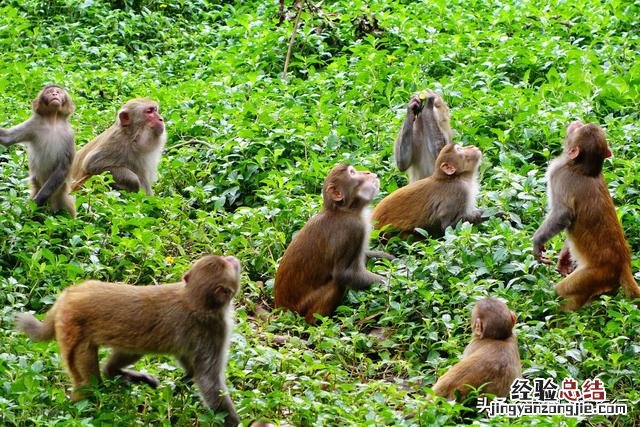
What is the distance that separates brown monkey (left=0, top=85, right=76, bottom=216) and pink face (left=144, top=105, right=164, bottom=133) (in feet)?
3.79

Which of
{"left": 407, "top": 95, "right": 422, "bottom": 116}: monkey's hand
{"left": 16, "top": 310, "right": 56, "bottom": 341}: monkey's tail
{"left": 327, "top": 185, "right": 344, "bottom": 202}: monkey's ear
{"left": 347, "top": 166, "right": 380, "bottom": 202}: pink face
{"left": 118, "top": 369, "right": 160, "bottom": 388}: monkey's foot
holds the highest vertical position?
Result: {"left": 407, "top": 95, "right": 422, "bottom": 116}: monkey's hand

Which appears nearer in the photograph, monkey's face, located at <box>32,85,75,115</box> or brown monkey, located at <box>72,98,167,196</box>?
monkey's face, located at <box>32,85,75,115</box>

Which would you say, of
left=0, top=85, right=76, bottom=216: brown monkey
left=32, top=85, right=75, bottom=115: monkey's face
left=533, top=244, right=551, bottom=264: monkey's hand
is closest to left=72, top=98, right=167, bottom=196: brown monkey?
left=0, top=85, right=76, bottom=216: brown monkey

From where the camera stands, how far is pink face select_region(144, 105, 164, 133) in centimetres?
1111

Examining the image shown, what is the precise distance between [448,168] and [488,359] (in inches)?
121

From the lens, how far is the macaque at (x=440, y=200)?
974 cm

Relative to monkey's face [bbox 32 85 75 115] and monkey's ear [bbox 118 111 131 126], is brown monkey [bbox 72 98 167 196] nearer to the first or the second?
monkey's ear [bbox 118 111 131 126]

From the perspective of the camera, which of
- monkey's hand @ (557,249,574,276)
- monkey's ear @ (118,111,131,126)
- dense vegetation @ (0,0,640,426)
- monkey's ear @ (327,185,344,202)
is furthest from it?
monkey's ear @ (118,111,131,126)

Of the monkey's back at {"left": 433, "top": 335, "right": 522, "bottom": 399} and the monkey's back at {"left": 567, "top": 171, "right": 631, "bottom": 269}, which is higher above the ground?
the monkey's back at {"left": 567, "top": 171, "right": 631, "bottom": 269}

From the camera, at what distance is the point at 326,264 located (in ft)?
29.4

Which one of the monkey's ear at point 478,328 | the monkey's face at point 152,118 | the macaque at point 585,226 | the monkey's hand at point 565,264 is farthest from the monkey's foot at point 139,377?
Answer: the monkey's face at point 152,118

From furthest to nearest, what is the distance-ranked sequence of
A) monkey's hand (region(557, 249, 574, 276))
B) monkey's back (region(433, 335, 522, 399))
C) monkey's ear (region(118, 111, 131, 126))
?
1. monkey's ear (region(118, 111, 131, 126))
2. monkey's hand (region(557, 249, 574, 276))
3. monkey's back (region(433, 335, 522, 399))

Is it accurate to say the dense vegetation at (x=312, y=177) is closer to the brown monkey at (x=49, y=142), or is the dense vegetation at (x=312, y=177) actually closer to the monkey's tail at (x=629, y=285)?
the monkey's tail at (x=629, y=285)

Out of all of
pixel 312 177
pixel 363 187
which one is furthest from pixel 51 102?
pixel 363 187
